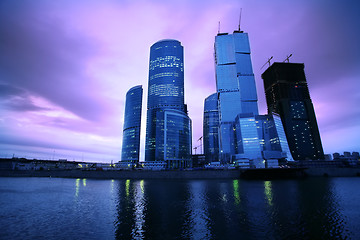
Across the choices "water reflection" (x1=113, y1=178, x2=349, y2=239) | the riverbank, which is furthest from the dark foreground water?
the riverbank

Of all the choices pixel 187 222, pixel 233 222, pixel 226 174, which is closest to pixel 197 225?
pixel 187 222

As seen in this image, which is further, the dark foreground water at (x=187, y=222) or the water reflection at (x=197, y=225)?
the dark foreground water at (x=187, y=222)

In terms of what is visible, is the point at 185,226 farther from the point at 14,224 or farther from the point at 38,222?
the point at 14,224

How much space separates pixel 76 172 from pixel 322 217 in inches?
7053

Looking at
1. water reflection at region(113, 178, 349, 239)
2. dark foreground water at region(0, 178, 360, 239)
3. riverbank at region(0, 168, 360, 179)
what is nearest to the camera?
water reflection at region(113, 178, 349, 239)

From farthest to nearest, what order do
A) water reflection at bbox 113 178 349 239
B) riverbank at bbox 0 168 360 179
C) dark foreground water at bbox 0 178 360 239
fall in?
riverbank at bbox 0 168 360 179
dark foreground water at bbox 0 178 360 239
water reflection at bbox 113 178 349 239

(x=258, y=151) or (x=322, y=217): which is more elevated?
(x=258, y=151)

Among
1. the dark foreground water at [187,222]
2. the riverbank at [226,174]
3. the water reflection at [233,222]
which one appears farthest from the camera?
the riverbank at [226,174]

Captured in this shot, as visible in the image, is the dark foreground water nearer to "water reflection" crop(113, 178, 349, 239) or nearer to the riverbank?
"water reflection" crop(113, 178, 349, 239)

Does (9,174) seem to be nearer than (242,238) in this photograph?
No

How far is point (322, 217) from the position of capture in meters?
27.7

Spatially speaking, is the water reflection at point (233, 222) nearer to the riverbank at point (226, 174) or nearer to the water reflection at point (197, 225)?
the water reflection at point (197, 225)

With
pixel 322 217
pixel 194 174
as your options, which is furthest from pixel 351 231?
pixel 194 174

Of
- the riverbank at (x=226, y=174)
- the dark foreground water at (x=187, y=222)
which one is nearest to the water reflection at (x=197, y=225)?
the dark foreground water at (x=187, y=222)
